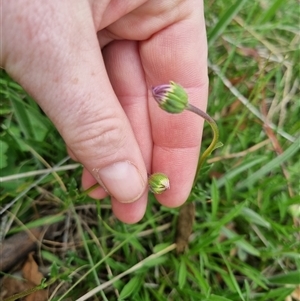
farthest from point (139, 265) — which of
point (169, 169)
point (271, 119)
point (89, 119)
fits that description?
point (271, 119)

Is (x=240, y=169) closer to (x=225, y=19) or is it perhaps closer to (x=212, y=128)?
(x=212, y=128)

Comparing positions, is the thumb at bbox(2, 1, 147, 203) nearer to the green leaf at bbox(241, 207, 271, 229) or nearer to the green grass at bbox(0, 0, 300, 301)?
the green grass at bbox(0, 0, 300, 301)

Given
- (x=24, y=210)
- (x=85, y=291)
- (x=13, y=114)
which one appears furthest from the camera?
(x=13, y=114)

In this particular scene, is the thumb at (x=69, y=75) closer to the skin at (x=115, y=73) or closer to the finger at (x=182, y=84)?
the skin at (x=115, y=73)

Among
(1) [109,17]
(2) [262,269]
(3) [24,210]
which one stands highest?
(1) [109,17]

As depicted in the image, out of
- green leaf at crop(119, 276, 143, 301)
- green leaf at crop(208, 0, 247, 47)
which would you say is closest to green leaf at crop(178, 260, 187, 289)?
green leaf at crop(119, 276, 143, 301)

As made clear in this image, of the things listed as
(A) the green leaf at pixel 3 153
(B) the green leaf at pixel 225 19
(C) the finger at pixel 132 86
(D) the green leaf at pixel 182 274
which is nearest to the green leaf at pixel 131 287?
(D) the green leaf at pixel 182 274

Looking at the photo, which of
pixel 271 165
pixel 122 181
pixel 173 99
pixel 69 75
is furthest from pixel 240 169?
pixel 69 75

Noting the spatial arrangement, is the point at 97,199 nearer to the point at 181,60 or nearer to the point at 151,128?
the point at 151,128
